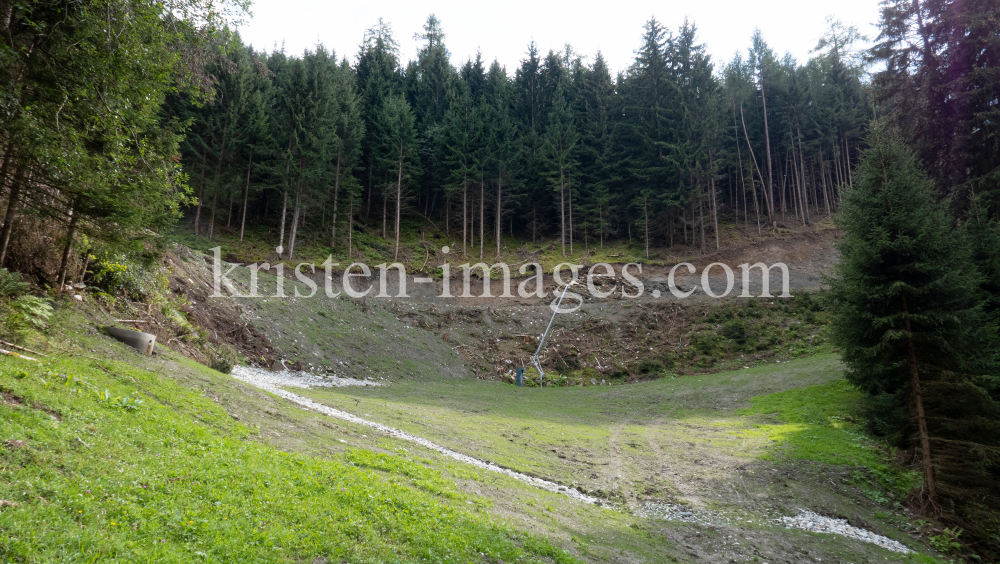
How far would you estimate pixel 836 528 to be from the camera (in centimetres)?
1005

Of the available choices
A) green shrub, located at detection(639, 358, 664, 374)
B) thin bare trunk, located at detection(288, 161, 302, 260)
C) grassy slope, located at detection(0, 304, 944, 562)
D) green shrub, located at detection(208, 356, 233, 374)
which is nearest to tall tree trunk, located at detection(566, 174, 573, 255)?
green shrub, located at detection(639, 358, 664, 374)

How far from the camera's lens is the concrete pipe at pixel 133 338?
11258mm

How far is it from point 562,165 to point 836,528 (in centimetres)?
4209

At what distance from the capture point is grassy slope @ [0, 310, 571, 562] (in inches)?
160

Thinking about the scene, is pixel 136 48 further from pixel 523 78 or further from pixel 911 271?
pixel 523 78

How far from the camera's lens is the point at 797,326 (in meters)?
30.5

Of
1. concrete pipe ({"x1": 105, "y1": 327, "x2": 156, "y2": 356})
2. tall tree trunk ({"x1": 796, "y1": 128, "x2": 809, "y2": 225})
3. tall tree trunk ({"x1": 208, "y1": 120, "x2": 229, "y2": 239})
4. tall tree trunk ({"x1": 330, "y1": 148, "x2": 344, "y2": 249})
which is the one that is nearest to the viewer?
concrete pipe ({"x1": 105, "y1": 327, "x2": 156, "y2": 356})

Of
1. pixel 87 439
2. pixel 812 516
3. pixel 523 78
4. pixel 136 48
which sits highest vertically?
pixel 523 78

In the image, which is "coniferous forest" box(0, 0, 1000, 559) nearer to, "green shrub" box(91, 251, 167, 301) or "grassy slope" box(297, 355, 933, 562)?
"green shrub" box(91, 251, 167, 301)

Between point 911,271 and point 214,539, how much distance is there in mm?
16691

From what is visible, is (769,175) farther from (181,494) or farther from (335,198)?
(181,494)

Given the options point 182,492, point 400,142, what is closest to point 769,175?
point 400,142

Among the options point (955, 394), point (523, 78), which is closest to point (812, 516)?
point (955, 394)

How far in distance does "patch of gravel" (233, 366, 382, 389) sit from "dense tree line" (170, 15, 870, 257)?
69.3 feet
